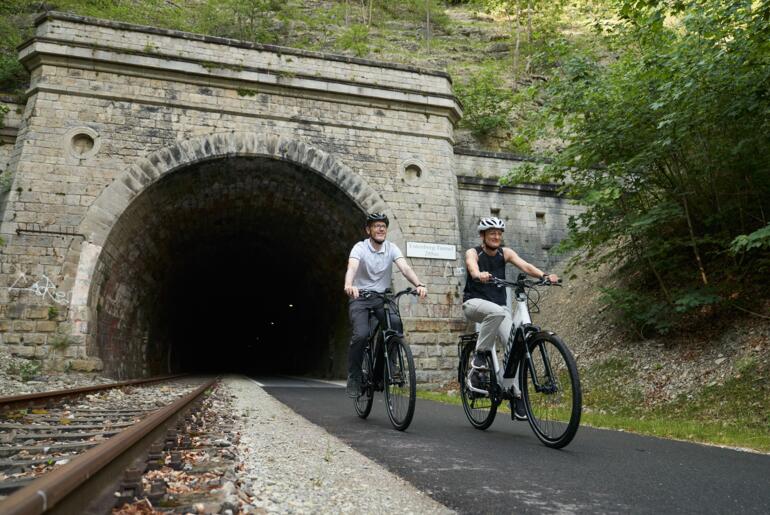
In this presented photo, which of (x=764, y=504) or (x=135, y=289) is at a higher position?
(x=135, y=289)

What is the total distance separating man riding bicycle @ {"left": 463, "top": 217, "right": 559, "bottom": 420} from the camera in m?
4.74

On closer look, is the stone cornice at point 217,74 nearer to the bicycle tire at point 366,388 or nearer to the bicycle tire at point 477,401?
the bicycle tire at point 366,388

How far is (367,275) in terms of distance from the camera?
219 inches

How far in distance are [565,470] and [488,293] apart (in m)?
1.93

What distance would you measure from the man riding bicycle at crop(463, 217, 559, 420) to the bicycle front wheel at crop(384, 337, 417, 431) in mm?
618

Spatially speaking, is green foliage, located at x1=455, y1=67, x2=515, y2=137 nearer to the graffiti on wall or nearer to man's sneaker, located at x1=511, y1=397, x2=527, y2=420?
the graffiti on wall

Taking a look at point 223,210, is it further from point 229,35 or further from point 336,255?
point 229,35

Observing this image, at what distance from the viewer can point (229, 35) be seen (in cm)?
2903

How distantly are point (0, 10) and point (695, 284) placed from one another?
24515 mm

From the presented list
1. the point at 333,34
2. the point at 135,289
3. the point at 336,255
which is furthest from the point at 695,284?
the point at 333,34

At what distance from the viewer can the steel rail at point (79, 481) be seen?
1.45 m

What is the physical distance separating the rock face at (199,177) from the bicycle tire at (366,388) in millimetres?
7568

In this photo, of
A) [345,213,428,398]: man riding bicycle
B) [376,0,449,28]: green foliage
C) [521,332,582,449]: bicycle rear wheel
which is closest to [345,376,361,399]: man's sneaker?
[345,213,428,398]: man riding bicycle

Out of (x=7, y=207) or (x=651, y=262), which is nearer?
(x=651, y=262)
